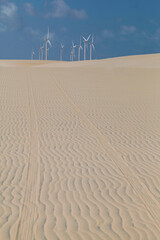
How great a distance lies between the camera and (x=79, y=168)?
9812 millimetres

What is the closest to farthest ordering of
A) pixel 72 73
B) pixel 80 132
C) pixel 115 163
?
pixel 115 163, pixel 80 132, pixel 72 73

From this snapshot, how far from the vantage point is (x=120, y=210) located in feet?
22.7

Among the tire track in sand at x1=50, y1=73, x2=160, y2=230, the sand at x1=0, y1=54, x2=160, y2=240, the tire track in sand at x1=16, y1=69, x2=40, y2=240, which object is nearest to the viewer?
the tire track in sand at x1=16, y1=69, x2=40, y2=240

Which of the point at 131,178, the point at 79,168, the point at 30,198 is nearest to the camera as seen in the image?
the point at 30,198

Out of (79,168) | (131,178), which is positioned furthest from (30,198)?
(131,178)

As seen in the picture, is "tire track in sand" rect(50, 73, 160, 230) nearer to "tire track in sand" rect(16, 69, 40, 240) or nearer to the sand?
the sand

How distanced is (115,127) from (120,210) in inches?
348

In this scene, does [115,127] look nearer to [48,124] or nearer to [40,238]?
[48,124]

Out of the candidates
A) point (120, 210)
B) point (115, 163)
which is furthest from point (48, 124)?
point (120, 210)

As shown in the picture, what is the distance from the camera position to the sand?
618 cm

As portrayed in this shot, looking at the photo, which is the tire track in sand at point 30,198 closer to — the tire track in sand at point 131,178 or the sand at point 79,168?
the sand at point 79,168

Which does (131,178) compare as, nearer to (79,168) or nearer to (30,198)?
(79,168)

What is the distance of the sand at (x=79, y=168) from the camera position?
6180 millimetres

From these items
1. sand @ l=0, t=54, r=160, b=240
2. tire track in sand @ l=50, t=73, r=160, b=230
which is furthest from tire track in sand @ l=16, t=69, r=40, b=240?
tire track in sand @ l=50, t=73, r=160, b=230
